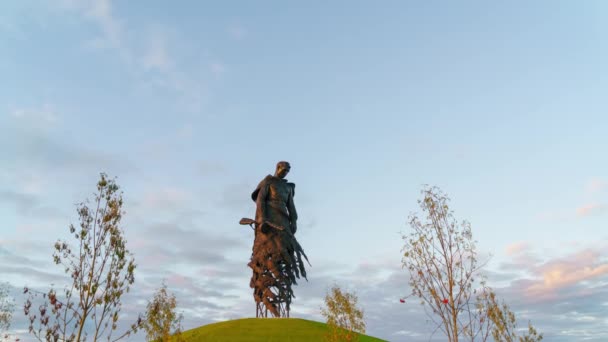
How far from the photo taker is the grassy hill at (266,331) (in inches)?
1084

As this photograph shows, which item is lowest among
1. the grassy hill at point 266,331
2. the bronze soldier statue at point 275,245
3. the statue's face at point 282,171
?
the grassy hill at point 266,331

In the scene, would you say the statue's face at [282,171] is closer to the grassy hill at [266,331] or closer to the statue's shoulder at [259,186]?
the statue's shoulder at [259,186]

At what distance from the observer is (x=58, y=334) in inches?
534

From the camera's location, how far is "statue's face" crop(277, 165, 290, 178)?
114 ft

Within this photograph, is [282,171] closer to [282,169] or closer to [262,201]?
[282,169]

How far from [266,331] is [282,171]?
11.8 meters

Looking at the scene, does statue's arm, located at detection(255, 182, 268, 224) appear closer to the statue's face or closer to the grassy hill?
the statue's face

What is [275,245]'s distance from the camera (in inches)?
1276

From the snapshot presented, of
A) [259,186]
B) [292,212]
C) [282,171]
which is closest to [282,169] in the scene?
[282,171]

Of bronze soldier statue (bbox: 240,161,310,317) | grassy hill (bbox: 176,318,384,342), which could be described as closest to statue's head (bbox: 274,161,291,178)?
bronze soldier statue (bbox: 240,161,310,317)

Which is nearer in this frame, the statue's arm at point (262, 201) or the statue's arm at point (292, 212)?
the statue's arm at point (262, 201)

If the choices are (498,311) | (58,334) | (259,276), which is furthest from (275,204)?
(58,334)

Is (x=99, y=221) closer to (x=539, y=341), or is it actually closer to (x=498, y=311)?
(x=498, y=311)

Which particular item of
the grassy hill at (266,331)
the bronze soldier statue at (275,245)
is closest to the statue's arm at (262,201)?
the bronze soldier statue at (275,245)
